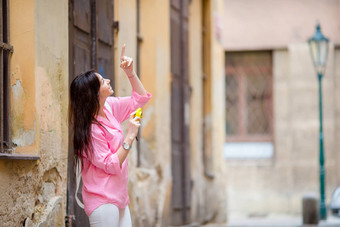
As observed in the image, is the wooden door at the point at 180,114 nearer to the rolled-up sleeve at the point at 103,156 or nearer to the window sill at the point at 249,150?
the rolled-up sleeve at the point at 103,156

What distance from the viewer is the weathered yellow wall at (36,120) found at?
6180 mm

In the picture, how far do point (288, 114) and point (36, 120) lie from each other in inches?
576

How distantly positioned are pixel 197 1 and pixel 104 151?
31.2ft

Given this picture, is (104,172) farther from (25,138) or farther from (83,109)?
(25,138)

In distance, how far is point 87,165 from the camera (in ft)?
16.8

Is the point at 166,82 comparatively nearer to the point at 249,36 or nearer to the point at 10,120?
the point at 10,120

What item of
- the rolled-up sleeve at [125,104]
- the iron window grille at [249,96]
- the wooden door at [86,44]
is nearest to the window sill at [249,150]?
the iron window grille at [249,96]

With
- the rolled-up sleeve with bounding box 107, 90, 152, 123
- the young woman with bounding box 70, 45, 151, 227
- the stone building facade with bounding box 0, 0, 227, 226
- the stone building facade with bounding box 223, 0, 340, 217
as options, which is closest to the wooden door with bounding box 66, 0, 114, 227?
the stone building facade with bounding box 0, 0, 227, 226

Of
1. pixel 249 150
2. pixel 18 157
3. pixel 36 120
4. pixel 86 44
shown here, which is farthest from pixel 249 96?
pixel 18 157

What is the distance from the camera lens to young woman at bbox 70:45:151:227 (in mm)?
4992

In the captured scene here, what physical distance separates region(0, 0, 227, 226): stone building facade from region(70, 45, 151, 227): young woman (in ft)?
3.26

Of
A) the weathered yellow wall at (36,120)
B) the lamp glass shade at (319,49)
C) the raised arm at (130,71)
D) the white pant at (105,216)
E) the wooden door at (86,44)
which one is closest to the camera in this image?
the white pant at (105,216)

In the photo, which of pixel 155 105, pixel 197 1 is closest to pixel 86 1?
pixel 155 105

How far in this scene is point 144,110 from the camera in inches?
424
